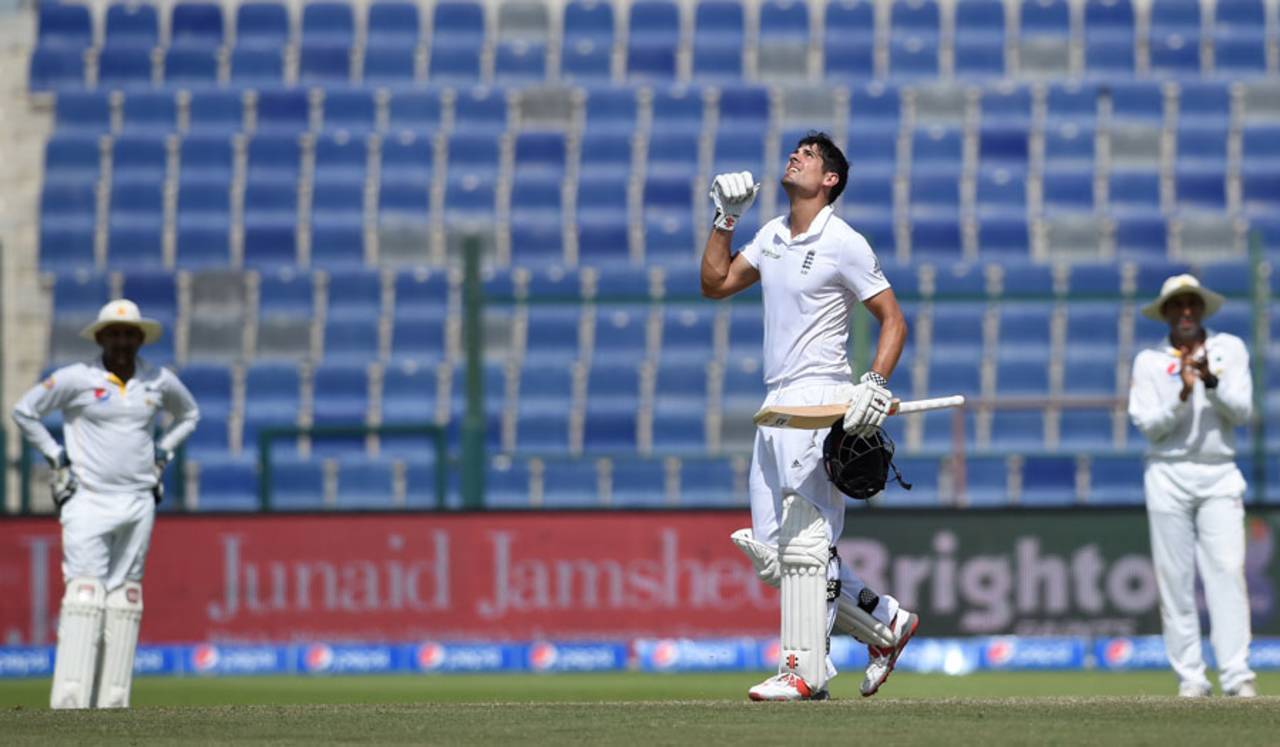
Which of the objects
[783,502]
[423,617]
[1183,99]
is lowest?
[423,617]

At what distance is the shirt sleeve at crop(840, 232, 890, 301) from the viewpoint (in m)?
7.67

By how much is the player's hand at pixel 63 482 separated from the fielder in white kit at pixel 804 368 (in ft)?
10.3

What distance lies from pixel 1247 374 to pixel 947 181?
9791mm

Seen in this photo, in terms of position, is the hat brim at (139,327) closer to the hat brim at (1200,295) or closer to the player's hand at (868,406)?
the player's hand at (868,406)

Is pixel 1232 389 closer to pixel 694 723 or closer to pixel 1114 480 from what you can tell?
pixel 694 723

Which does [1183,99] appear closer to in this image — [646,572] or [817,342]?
[646,572]

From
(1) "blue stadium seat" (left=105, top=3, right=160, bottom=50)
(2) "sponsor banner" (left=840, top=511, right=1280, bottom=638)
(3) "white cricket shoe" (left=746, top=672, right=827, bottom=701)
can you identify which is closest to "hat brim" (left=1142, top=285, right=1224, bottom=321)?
(3) "white cricket shoe" (left=746, top=672, right=827, bottom=701)

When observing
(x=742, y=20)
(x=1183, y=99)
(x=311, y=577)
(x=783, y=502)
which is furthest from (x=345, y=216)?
(x=783, y=502)

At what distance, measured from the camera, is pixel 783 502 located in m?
7.74

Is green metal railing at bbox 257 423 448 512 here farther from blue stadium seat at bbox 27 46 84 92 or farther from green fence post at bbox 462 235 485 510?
blue stadium seat at bbox 27 46 84 92

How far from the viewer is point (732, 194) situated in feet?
25.4

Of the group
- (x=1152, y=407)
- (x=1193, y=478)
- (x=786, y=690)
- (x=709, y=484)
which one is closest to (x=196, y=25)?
(x=709, y=484)

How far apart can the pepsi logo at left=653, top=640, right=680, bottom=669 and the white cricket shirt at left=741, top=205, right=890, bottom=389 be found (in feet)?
20.6

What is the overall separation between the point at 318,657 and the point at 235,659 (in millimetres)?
509
